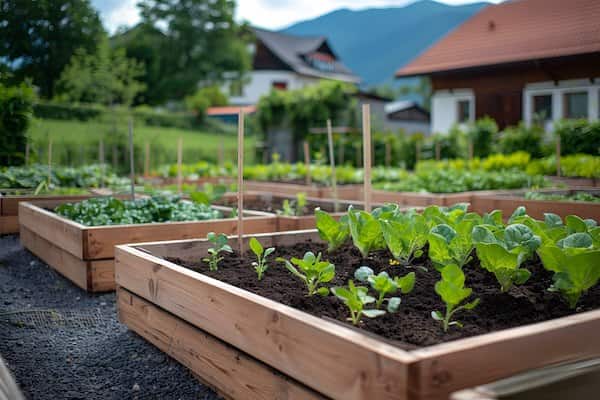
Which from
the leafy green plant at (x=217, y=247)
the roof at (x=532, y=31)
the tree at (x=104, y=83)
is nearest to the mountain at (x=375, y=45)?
the tree at (x=104, y=83)

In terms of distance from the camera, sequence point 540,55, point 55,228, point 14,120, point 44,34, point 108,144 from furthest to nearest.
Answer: point 108,144
point 14,120
point 44,34
point 55,228
point 540,55

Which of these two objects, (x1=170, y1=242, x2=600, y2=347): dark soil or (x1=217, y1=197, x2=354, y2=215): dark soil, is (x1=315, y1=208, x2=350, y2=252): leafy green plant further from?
(x1=217, y1=197, x2=354, y2=215): dark soil

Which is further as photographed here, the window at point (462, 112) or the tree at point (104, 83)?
the window at point (462, 112)

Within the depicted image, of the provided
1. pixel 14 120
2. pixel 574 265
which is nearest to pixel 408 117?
pixel 14 120

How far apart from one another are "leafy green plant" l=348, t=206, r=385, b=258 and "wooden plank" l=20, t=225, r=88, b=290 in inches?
80.8

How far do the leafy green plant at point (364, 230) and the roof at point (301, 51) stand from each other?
28.7 m

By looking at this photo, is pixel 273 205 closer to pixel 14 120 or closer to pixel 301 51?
pixel 14 120

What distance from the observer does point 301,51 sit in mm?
33500

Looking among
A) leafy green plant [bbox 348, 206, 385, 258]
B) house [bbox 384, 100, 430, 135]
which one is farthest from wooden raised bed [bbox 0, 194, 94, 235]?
house [bbox 384, 100, 430, 135]

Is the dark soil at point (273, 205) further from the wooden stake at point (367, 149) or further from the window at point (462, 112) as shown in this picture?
the window at point (462, 112)

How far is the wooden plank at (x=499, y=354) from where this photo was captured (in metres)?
1.45

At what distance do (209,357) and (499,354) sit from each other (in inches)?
47.2

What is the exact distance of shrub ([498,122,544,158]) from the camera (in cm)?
673

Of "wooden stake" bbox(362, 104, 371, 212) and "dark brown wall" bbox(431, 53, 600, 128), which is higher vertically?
"dark brown wall" bbox(431, 53, 600, 128)
